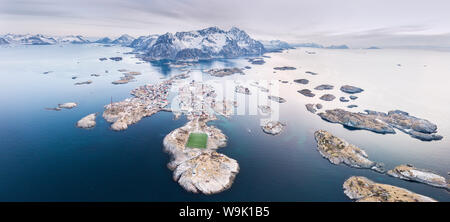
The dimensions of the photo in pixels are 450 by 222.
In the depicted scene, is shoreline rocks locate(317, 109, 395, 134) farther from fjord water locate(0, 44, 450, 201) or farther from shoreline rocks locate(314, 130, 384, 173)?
shoreline rocks locate(314, 130, 384, 173)

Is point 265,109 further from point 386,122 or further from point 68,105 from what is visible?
point 68,105

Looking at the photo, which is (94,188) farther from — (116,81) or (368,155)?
(116,81)

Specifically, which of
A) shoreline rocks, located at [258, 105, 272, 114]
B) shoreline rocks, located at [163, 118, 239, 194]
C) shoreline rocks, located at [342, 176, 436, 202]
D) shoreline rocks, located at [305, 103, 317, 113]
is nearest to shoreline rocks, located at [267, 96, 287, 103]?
shoreline rocks, located at [305, 103, 317, 113]

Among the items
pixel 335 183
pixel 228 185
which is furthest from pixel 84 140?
pixel 335 183

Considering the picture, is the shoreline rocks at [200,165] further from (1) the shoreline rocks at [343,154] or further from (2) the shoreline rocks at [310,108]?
(2) the shoreline rocks at [310,108]

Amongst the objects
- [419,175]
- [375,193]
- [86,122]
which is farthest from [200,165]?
[419,175]

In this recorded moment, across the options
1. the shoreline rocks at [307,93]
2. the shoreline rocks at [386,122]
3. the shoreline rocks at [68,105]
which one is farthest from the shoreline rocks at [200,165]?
the shoreline rocks at [307,93]
